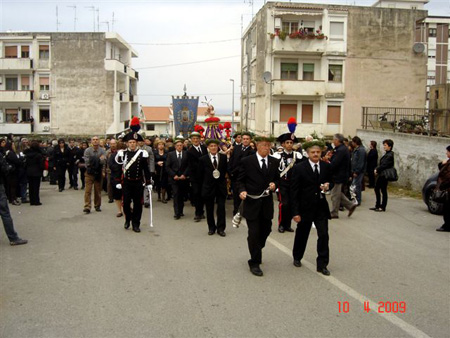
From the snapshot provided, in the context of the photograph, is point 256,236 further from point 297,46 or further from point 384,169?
point 297,46

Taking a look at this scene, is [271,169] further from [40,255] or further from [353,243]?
[40,255]

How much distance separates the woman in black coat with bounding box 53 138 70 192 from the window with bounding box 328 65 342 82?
73.5ft

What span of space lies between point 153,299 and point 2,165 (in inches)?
177

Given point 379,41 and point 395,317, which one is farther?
point 379,41

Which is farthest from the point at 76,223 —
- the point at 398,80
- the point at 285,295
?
the point at 398,80

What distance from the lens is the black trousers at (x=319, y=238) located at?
723 centimetres

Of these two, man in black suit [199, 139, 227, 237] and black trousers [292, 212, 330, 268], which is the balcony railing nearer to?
man in black suit [199, 139, 227, 237]

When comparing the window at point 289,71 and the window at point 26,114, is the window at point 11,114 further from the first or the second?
the window at point 289,71

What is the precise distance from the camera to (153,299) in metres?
6.02

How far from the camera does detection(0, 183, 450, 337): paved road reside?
5223 millimetres

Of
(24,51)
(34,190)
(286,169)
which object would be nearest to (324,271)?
(286,169)

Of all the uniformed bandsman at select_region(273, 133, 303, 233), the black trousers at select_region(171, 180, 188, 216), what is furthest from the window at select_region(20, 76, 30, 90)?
the uniformed bandsman at select_region(273, 133, 303, 233)

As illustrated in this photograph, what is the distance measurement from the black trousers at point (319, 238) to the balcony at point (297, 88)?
1093 inches

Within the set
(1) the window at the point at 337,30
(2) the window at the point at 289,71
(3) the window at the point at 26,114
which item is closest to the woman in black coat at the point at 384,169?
(2) the window at the point at 289,71
